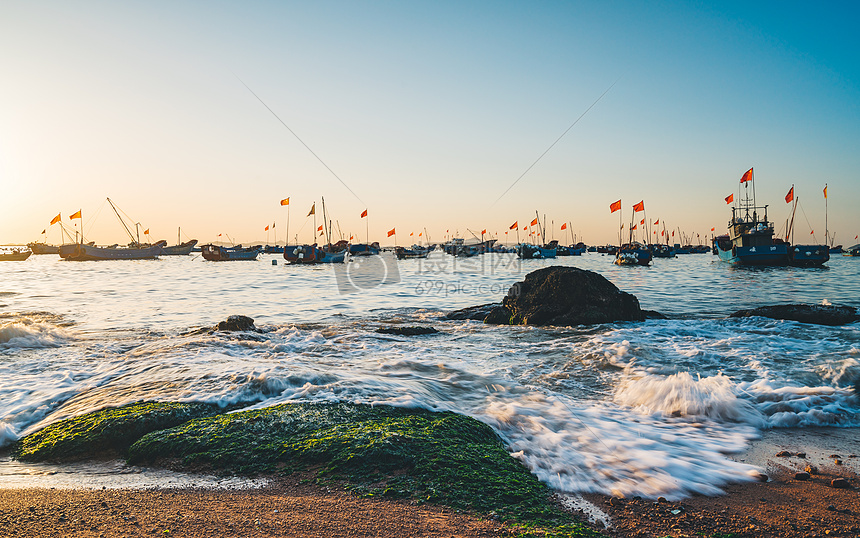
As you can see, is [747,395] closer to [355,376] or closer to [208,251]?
[355,376]

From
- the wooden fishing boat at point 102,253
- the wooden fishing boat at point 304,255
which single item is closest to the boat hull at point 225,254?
the wooden fishing boat at point 102,253

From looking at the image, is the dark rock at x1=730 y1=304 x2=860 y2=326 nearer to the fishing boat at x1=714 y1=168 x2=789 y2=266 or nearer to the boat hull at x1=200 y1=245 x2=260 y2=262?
the fishing boat at x1=714 y1=168 x2=789 y2=266

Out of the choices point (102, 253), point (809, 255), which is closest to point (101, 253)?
point (102, 253)

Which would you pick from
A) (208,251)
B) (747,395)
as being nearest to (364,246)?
(208,251)

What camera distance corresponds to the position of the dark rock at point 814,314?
12.3 meters

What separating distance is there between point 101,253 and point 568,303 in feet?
312

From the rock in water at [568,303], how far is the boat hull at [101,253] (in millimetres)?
91038

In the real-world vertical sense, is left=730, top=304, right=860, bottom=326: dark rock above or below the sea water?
above

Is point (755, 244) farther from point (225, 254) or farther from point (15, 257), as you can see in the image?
point (15, 257)

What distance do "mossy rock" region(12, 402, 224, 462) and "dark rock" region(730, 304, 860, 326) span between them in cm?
1510

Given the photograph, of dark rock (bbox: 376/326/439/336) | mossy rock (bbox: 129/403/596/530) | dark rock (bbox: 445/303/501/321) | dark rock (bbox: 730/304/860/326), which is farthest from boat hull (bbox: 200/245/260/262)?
mossy rock (bbox: 129/403/596/530)

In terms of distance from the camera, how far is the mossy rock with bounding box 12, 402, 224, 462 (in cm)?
455

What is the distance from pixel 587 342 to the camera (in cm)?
1069

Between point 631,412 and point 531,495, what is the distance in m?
3.08
